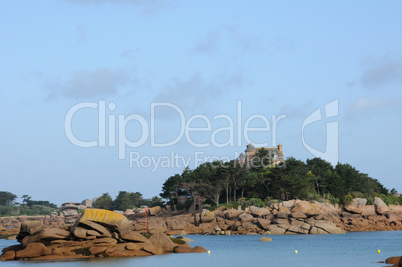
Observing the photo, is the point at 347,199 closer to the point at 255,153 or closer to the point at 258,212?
A: the point at 258,212

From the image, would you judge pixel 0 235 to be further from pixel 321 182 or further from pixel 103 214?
pixel 103 214

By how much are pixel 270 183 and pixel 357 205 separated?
1673 cm

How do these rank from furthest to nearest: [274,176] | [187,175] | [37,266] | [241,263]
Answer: [187,175]
[274,176]
[241,263]
[37,266]

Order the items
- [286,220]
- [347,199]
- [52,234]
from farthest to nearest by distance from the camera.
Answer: [347,199]
[286,220]
[52,234]

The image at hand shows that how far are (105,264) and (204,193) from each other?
70.2 m

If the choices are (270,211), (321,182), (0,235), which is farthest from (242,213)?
(0,235)

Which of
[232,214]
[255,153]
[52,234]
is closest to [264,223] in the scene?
[232,214]

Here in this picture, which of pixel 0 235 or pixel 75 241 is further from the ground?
pixel 75 241

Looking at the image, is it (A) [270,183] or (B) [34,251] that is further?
(A) [270,183]

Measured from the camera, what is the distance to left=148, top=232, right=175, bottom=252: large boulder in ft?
168

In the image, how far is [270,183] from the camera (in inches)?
4373

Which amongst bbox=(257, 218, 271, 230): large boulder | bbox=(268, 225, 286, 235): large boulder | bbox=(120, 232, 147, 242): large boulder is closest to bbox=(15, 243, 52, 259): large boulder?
bbox=(120, 232, 147, 242): large boulder

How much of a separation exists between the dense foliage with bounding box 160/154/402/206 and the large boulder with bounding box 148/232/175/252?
52.6 metres

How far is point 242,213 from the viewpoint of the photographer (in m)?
98.1
